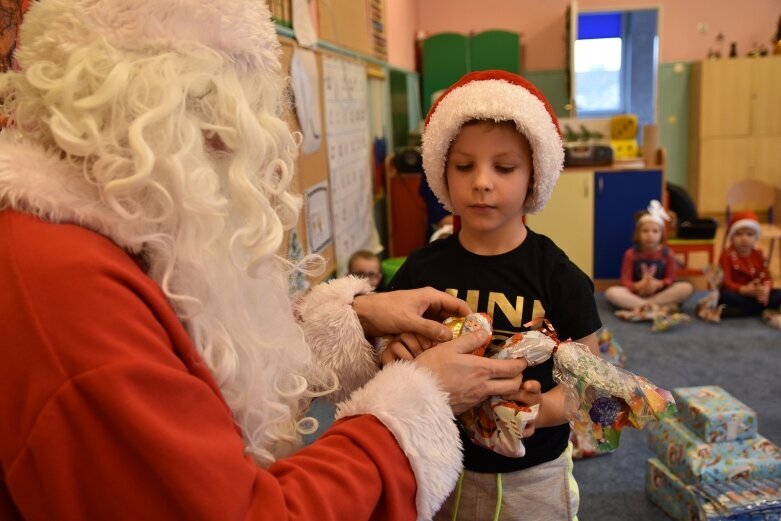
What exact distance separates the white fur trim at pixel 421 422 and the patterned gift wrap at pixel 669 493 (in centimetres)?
146

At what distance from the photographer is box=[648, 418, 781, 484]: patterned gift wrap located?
207 cm

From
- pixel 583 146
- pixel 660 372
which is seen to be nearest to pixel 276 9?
pixel 660 372

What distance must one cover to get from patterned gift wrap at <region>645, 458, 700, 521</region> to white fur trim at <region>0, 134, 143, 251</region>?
6.46 ft

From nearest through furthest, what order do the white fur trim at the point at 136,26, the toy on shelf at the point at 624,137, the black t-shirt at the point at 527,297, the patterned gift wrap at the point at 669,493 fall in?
the white fur trim at the point at 136,26 → the black t-shirt at the point at 527,297 → the patterned gift wrap at the point at 669,493 → the toy on shelf at the point at 624,137

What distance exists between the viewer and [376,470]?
82 centimetres

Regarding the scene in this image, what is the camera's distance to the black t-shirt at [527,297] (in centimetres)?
126

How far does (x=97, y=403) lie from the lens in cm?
62

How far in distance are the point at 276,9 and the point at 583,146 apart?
302cm

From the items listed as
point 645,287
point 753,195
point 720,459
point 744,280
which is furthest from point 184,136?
point 753,195

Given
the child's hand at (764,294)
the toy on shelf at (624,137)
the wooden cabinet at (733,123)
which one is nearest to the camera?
the child's hand at (764,294)

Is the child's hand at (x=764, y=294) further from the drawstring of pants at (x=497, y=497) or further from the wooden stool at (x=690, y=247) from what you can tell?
the drawstring of pants at (x=497, y=497)

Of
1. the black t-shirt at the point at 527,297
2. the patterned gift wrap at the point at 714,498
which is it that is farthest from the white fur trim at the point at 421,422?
the patterned gift wrap at the point at 714,498

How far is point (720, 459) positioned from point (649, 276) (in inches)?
96.1

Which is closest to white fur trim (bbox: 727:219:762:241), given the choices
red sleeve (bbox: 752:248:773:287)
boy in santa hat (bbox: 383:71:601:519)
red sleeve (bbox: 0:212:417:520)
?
red sleeve (bbox: 752:248:773:287)
